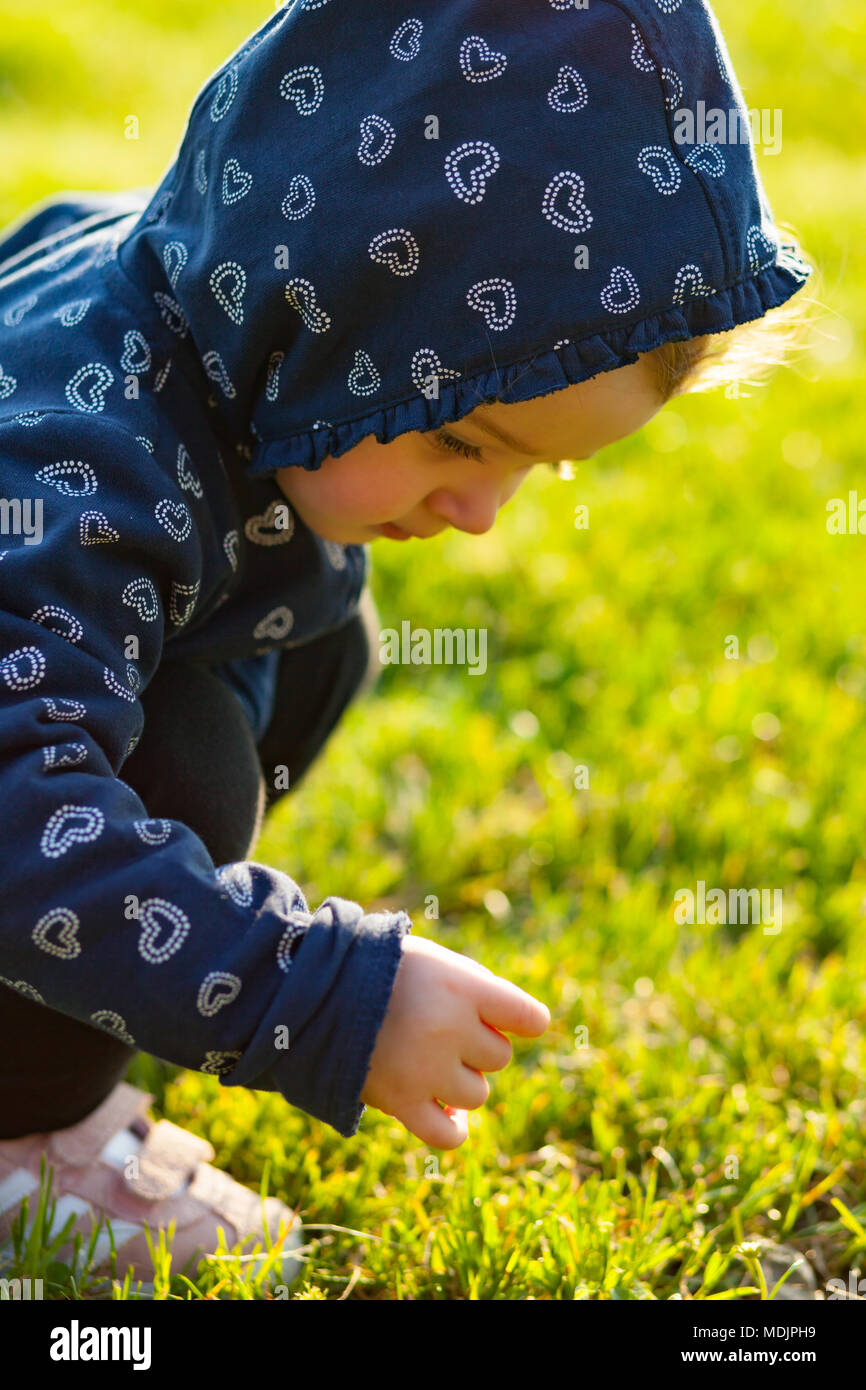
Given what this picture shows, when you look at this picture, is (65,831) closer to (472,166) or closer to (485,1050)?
(485,1050)

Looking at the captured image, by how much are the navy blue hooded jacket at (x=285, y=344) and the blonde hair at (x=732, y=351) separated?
0.08 meters

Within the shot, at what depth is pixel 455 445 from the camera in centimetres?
151

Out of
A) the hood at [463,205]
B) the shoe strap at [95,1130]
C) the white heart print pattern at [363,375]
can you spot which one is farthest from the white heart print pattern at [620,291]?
the shoe strap at [95,1130]

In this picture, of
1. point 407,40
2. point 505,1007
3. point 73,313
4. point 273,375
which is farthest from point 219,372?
point 505,1007

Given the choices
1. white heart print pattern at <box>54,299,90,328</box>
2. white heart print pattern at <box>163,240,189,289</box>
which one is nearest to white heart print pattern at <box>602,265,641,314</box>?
white heart print pattern at <box>163,240,189,289</box>

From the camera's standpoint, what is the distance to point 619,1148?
1.74m

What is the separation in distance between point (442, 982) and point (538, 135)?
85 centimetres

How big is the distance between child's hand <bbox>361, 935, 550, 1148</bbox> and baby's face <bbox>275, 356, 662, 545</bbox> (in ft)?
1.79

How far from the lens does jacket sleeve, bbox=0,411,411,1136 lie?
3.90ft

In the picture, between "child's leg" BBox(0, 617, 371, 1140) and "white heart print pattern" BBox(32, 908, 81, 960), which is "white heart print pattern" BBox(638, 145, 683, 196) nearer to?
"child's leg" BBox(0, 617, 371, 1140)

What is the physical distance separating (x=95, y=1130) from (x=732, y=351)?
1217mm

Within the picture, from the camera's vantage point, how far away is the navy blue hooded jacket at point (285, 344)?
120 centimetres

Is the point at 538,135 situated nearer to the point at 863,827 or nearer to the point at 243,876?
the point at 243,876

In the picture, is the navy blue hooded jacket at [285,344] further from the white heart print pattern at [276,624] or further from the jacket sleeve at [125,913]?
the white heart print pattern at [276,624]
